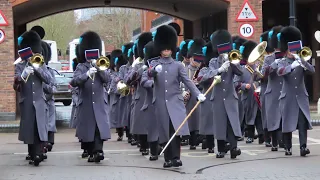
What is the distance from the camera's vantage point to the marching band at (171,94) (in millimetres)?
10703

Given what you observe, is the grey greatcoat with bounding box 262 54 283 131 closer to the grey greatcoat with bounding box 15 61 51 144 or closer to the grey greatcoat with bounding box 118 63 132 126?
the grey greatcoat with bounding box 118 63 132 126

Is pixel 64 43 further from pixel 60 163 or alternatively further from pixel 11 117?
pixel 60 163

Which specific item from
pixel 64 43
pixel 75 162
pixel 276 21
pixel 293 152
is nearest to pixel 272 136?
pixel 293 152

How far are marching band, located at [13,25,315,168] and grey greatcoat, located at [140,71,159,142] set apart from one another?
0.02 m

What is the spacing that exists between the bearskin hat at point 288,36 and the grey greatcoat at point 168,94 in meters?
2.20

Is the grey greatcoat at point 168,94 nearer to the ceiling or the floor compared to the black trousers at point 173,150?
nearer to the ceiling

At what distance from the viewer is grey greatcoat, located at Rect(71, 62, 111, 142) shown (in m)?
11.5

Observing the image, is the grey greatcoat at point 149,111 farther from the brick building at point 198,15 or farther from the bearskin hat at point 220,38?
the brick building at point 198,15

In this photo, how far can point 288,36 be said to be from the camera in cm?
1202

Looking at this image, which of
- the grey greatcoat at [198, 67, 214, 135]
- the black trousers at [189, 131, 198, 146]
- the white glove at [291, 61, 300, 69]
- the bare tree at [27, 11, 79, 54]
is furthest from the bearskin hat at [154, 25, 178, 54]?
the bare tree at [27, 11, 79, 54]

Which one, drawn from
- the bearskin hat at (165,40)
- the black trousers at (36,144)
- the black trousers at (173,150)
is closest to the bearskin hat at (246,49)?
the bearskin hat at (165,40)

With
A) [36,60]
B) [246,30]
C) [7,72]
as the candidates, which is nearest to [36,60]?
[36,60]

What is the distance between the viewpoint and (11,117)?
20.6 m

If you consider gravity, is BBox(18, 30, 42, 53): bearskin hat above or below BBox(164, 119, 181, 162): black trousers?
above
